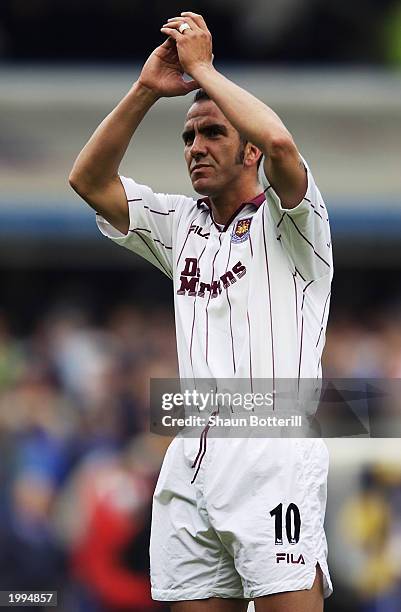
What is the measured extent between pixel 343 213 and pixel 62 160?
355 cm

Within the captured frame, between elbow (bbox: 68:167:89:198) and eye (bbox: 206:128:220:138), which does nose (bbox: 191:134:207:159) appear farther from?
elbow (bbox: 68:167:89:198)

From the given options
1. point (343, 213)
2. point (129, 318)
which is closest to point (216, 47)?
point (343, 213)

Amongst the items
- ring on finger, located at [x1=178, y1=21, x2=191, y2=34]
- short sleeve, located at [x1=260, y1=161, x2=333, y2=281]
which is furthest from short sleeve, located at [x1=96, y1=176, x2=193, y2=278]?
ring on finger, located at [x1=178, y1=21, x2=191, y2=34]

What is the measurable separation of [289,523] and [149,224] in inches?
46.5

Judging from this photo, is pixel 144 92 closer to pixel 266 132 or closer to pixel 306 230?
pixel 266 132

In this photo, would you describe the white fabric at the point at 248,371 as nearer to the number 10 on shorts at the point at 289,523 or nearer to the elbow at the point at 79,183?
the number 10 on shorts at the point at 289,523

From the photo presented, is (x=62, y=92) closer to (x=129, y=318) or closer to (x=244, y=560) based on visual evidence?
(x=129, y=318)

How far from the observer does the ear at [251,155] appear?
4.20 metres

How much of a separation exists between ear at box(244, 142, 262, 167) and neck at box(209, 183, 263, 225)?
0.27ft

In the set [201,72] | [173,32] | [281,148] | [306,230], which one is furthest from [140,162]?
[281,148]

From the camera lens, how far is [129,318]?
1248 centimetres

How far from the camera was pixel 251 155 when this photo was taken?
4.22 m

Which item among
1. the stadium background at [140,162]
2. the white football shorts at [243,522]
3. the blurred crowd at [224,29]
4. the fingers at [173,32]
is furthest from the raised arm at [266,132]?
the blurred crowd at [224,29]

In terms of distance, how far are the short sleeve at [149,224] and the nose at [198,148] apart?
291 mm
